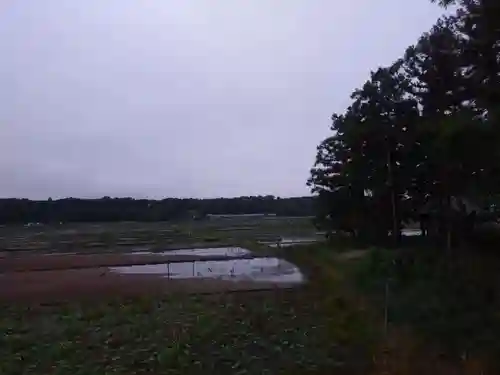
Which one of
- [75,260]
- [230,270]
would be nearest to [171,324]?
[230,270]

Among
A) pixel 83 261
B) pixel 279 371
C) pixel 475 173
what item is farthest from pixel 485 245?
pixel 83 261

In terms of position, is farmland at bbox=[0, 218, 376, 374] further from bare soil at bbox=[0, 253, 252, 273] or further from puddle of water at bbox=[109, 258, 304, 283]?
bare soil at bbox=[0, 253, 252, 273]

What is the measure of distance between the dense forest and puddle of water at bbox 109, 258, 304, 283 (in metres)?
5.00

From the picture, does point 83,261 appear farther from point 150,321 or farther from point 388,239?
point 150,321

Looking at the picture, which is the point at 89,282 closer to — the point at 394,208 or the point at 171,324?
the point at 171,324

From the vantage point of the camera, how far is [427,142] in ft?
64.5

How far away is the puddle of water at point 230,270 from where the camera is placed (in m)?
24.5

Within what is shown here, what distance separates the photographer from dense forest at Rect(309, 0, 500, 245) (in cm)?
1124

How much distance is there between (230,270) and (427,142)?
37.9 feet

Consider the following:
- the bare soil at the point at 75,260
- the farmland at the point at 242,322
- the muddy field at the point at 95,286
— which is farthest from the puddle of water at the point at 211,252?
the muddy field at the point at 95,286

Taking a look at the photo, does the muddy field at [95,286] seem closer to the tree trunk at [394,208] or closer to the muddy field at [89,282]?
the muddy field at [89,282]

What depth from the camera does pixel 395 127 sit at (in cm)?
2712

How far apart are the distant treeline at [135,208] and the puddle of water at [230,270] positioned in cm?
5147

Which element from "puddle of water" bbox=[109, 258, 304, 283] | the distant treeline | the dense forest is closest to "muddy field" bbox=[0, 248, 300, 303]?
"puddle of water" bbox=[109, 258, 304, 283]
